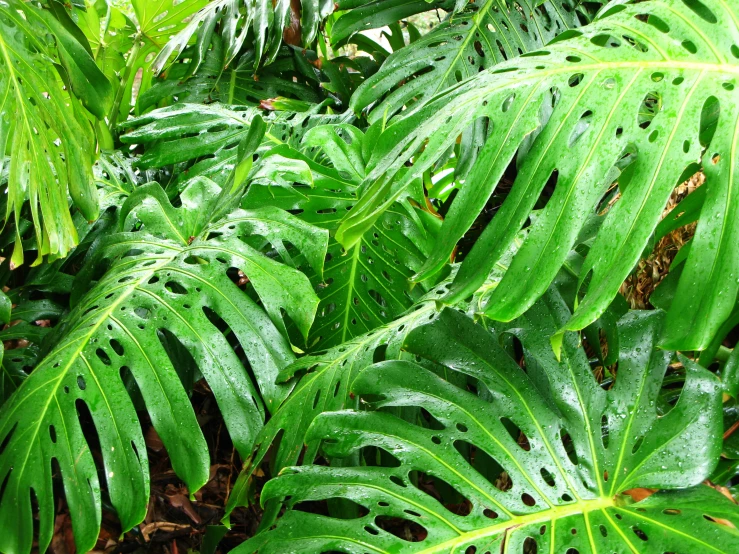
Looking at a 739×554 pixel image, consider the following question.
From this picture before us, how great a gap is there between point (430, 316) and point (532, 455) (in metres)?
0.29

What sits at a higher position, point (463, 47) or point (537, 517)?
point (463, 47)

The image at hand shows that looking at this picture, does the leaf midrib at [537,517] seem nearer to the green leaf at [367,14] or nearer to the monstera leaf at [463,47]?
the monstera leaf at [463,47]

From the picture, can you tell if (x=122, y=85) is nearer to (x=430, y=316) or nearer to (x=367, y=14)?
(x=367, y=14)

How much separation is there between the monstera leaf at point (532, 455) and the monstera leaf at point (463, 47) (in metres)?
0.85

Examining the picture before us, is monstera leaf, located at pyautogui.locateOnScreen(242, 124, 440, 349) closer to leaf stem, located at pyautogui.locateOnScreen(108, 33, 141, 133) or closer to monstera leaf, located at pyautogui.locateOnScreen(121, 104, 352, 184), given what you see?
monstera leaf, located at pyautogui.locateOnScreen(121, 104, 352, 184)

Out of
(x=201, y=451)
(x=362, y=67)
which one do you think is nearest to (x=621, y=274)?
(x=201, y=451)

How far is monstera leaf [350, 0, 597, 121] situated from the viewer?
63.6 inches

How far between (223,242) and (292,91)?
45.7 inches

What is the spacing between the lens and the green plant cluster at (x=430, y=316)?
0.73 metres

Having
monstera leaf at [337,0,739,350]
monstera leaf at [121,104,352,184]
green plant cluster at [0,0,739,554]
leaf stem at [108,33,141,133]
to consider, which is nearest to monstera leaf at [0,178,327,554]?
green plant cluster at [0,0,739,554]

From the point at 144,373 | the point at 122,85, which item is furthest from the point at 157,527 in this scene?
the point at 122,85

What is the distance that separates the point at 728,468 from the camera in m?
0.94

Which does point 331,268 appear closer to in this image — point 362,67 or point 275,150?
point 275,150

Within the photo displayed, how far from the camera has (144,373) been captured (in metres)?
1.00
